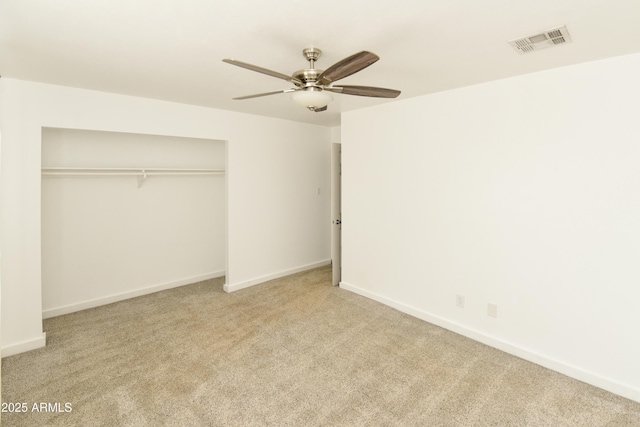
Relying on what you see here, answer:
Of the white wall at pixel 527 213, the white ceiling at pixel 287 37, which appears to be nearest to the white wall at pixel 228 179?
the white ceiling at pixel 287 37

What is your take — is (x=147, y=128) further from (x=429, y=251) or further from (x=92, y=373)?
(x=429, y=251)

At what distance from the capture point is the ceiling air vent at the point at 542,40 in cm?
186

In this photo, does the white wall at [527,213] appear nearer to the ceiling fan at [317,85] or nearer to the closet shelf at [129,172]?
the ceiling fan at [317,85]

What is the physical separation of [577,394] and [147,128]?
4.58m

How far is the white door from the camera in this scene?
453 centimetres

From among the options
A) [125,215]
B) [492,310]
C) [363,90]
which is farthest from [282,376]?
[125,215]

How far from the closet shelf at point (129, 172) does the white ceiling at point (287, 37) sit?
3.22ft

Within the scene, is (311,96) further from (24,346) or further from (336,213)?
(24,346)

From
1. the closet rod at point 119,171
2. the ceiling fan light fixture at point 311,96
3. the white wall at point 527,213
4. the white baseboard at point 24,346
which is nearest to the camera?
the ceiling fan light fixture at point 311,96

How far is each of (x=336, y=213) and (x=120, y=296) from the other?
3033mm

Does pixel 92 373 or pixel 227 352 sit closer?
pixel 92 373

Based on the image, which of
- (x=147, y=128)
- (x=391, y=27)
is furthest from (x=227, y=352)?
(x=391, y=27)

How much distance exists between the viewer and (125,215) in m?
4.00

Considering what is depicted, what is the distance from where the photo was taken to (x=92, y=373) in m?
2.49
